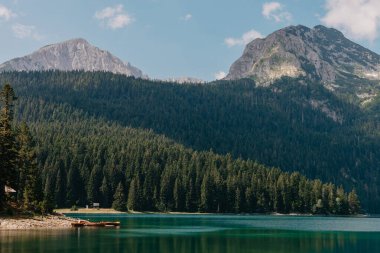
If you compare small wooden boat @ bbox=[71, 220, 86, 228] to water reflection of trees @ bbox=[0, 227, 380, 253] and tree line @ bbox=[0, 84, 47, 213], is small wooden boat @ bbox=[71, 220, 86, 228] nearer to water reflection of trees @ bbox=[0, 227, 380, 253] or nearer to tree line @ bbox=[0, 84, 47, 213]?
tree line @ bbox=[0, 84, 47, 213]

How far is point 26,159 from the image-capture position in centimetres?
12269

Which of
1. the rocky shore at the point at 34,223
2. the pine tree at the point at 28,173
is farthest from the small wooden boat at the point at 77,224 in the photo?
the pine tree at the point at 28,173

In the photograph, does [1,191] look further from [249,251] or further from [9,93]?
[249,251]

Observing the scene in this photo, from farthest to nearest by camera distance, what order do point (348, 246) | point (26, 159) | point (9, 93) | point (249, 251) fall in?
1. point (26, 159)
2. point (9, 93)
3. point (348, 246)
4. point (249, 251)

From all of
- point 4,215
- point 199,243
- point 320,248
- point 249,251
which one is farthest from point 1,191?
point 320,248

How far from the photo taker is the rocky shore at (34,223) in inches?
3767

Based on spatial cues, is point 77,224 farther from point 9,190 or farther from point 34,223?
point 9,190

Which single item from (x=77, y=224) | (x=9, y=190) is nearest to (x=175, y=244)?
(x=77, y=224)

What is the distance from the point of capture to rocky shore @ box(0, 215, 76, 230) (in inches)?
3767

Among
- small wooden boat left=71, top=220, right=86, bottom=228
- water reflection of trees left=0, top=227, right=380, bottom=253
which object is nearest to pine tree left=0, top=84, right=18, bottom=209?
small wooden boat left=71, top=220, right=86, bottom=228

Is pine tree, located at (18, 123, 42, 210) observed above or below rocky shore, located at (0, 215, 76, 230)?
above

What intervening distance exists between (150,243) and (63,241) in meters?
12.6

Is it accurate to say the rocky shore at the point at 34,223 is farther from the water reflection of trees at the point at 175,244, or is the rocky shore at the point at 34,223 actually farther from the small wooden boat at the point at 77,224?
the water reflection of trees at the point at 175,244

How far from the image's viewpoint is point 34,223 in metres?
101
